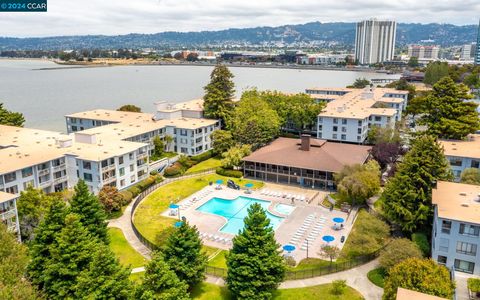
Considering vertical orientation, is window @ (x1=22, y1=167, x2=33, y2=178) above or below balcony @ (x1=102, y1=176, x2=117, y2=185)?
above

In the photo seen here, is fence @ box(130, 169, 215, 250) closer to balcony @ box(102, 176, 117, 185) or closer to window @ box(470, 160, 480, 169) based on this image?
balcony @ box(102, 176, 117, 185)

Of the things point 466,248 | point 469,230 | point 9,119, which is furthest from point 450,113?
point 9,119

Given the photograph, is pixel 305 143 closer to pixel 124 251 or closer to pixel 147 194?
pixel 147 194

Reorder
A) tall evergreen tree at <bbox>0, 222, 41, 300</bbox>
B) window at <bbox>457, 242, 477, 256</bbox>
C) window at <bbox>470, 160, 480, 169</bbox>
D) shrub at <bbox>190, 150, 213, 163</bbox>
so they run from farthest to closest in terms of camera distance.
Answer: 1. shrub at <bbox>190, 150, 213, 163</bbox>
2. window at <bbox>470, 160, 480, 169</bbox>
3. window at <bbox>457, 242, 477, 256</bbox>
4. tall evergreen tree at <bbox>0, 222, 41, 300</bbox>

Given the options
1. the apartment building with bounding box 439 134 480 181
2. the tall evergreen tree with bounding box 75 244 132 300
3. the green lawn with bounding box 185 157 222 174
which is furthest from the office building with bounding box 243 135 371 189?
the tall evergreen tree with bounding box 75 244 132 300

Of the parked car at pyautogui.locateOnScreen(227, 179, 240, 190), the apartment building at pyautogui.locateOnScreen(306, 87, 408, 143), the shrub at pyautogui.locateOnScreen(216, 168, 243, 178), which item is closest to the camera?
the parked car at pyautogui.locateOnScreen(227, 179, 240, 190)

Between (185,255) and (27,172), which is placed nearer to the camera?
(185,255)

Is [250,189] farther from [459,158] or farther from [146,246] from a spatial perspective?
[459,158]
